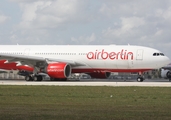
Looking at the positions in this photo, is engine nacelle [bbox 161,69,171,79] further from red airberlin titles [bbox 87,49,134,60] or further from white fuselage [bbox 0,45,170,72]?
red airberlin titles [bbox 87,49,134,60]

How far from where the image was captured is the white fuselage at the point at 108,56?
4856 centimetres

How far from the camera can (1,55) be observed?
159ft

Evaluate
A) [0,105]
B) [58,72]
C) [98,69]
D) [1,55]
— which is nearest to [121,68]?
[98,69]

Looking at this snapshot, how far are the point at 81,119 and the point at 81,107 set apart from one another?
4055mm

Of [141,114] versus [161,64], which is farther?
[161,64]

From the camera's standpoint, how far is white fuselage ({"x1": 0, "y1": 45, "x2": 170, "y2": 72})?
48562 millimetres

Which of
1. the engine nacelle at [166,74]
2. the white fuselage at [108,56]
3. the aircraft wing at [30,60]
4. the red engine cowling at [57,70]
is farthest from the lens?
the engine nacelle at [166,74]

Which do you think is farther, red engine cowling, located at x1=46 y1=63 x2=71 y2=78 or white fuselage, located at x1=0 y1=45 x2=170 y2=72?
white fuselage, located at x1=0 y1=45 x2=170 y2=72

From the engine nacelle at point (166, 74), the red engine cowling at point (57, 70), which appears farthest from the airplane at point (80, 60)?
the engine nacelle at point (166, 74)

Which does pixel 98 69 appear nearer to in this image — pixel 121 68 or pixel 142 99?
pixel 121 68

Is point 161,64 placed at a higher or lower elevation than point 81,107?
higher

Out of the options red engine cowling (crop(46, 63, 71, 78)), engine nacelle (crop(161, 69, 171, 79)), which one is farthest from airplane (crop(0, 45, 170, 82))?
engine nacelle (crop(161, 69, 171, 79))

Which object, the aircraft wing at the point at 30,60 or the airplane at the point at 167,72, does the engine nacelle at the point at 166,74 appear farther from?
the aircraft wing at the point at 30,60

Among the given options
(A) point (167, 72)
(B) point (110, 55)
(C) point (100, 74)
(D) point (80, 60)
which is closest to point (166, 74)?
(A) point (167, 72)
